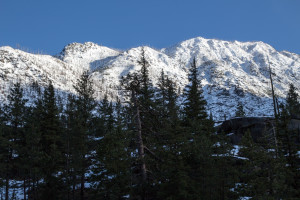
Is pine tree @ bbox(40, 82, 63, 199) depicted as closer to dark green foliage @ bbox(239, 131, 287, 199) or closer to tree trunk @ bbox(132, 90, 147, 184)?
tree trunk @ bbox(132, 90, 147, 184)

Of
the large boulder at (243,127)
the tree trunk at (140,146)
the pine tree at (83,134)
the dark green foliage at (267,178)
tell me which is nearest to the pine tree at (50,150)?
the pine tree at (83,134)

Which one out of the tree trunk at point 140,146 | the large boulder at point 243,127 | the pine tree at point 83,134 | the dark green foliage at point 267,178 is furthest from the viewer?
the large boulder at point 243,127

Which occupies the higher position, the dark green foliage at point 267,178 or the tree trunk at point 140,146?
the tree trunk at point 140,146

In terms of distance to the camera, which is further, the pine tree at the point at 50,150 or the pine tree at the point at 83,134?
the pine tree at the point at 83,134

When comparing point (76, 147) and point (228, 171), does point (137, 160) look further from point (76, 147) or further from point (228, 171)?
point (76, 147)

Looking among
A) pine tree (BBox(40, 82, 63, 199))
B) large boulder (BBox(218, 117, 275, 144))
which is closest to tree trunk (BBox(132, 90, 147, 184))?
pine tree (BBox(40, 82, 63, 199))

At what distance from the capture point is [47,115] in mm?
28750

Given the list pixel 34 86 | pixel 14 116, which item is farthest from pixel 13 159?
pixel 34 86

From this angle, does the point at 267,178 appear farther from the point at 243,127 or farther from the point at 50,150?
the point at 243,127

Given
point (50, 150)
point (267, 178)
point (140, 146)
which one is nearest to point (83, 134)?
point (50, 150)

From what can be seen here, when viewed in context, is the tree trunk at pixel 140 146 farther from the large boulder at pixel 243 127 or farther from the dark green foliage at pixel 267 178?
the large boulder at pixel 243 127

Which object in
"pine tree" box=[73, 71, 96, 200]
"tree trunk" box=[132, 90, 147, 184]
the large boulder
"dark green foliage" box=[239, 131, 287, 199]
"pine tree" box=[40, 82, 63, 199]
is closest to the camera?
"dark green foliage" box=[239, 131, 287, 199]

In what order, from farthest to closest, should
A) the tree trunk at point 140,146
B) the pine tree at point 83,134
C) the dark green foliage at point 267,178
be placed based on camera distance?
the pine tree at point 83,134
the tree trunk at point 140,146
the dark green foliage at point 267,178

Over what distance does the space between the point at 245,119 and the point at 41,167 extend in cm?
2838
